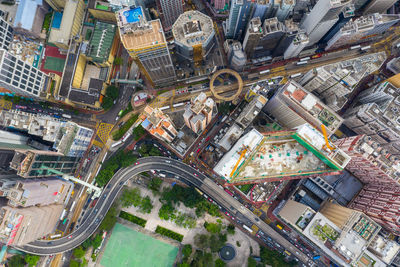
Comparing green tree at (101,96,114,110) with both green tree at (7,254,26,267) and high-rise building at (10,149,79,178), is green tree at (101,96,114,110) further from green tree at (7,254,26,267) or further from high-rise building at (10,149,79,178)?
green tree at (7,254,26,267)

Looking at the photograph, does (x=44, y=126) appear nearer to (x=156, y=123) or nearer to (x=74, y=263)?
(x=156, y=123)

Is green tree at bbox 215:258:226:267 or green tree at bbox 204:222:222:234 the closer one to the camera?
green tree at bbox 204:222:222:234

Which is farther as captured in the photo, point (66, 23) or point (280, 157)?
point (66, 23)

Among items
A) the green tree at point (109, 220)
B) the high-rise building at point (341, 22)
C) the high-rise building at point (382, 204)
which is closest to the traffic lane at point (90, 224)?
the green tree at point (109, 220)

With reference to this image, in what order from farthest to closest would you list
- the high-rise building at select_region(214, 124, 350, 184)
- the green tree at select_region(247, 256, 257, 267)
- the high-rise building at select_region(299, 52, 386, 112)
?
the green tree at select_region(247, 256, 257, 267) < the high-rise building at select_region(299, 52, 386, 112) < the high-rise building at select_region(214, 124, 350, 184)

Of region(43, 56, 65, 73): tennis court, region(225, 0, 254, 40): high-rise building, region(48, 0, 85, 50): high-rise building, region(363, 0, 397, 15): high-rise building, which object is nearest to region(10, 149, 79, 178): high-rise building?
region(43, 56, 65, 73): tennis court

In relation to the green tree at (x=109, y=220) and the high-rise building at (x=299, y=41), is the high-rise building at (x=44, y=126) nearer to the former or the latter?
the green tree at (x=109, y=220)

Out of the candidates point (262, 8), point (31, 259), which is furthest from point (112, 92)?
point (31, 259)

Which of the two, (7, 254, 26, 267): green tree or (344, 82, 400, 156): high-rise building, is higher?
(344, 82, 400, 156): high-rise building
